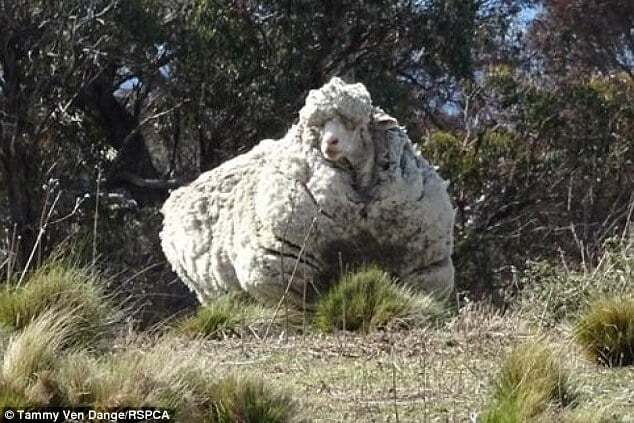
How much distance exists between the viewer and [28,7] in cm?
1836

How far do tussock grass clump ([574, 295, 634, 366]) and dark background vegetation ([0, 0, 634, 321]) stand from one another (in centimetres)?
1037

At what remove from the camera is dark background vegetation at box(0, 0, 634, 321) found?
18.2 meters

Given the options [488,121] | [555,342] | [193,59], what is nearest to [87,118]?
[193,59]

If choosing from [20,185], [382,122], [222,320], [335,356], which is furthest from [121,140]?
[335,356]

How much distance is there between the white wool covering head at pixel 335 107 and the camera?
9172 mm

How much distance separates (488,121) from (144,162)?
5.20 m

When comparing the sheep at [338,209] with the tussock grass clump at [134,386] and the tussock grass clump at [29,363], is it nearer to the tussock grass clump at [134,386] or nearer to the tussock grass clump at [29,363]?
the tussock grass clump at [29,363]

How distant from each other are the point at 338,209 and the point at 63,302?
2.87 m

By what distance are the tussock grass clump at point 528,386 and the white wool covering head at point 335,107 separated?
12.7 feet

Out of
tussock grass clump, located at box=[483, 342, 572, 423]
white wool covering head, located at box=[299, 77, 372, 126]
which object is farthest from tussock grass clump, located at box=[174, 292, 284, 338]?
tussock grass clump, located at box=[483, 342, 572, 423]

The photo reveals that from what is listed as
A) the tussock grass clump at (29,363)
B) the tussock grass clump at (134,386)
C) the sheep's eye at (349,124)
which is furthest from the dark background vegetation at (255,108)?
the tussock grass clump at (134,386)

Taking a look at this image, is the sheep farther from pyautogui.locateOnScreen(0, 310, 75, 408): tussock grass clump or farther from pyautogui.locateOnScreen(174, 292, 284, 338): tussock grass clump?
pyautogui.locateOnScreen(0, 310, 75, 408): tussock grass clump

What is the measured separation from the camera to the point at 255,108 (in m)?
19.3

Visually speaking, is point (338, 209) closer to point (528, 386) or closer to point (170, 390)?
point (528, 386)
